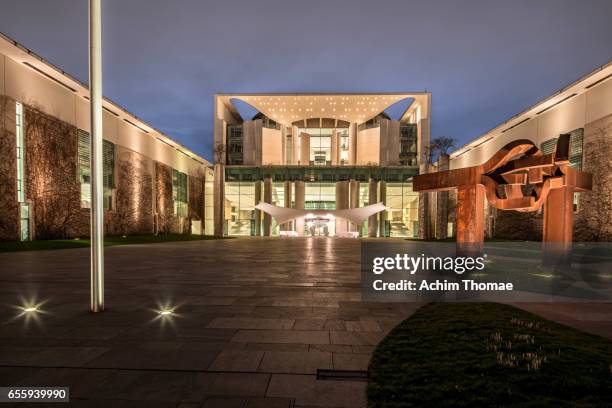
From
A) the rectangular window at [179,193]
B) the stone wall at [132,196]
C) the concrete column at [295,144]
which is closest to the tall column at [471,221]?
the stone wall at [132,196]

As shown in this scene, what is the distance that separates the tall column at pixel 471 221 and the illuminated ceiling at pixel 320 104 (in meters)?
36.4

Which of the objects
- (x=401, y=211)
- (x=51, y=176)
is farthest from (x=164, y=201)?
(x=401, y=211)

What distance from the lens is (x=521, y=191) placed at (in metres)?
9.37

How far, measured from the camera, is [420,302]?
5.30 metres

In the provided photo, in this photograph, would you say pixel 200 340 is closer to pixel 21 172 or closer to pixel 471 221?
pixel 471 221

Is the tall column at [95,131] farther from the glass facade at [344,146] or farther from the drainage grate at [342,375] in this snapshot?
the glass facade at [344,146]

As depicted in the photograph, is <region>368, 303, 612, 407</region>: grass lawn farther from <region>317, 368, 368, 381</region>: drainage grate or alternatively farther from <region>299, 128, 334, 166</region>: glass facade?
<region>299, 128, 334, 166</region>: glass facade

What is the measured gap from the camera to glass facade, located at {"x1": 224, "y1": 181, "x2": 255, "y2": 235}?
132 feet

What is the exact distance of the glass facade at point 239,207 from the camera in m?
40.2

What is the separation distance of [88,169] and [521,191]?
28.4 metres

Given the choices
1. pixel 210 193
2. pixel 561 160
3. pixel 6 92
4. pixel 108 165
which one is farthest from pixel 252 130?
pixel 561 160

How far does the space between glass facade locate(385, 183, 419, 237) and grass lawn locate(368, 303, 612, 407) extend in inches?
1419

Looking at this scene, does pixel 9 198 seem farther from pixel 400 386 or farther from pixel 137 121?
pixel 400 386

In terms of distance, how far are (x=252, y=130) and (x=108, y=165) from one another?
2291 cm
